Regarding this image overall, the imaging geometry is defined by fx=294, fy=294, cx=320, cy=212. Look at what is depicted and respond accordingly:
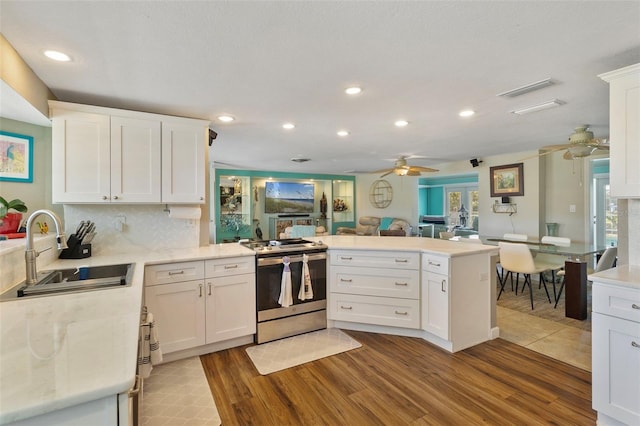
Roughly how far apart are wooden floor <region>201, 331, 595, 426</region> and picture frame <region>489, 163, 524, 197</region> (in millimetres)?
3609

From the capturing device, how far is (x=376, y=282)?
304 cm

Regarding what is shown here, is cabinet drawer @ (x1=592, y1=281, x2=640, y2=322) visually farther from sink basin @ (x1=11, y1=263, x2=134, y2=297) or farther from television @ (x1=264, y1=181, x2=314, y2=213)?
television @ (x1=264, y1=181, x2=314, y2=213)

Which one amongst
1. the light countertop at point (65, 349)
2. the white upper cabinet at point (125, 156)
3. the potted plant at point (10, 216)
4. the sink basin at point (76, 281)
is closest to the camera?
the light countertop at point (65, 349)

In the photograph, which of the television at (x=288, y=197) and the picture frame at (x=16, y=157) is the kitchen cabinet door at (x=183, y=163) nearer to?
the picture frame at (x=16, y=157)

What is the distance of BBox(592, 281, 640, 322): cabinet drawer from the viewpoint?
164 cm

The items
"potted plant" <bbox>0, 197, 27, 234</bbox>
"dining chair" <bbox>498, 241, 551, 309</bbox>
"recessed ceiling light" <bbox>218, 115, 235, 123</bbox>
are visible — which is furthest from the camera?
"dining chair" <bbox>498, 241, 551, 309</bbox>

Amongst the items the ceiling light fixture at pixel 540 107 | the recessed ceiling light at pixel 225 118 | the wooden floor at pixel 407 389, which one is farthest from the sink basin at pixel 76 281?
the ceiling light fixture at pixel 540 107

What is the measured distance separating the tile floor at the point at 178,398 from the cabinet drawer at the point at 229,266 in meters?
0.78

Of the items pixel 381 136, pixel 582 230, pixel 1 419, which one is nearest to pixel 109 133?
pixel 1 419

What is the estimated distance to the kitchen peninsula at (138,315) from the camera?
76 centimetres

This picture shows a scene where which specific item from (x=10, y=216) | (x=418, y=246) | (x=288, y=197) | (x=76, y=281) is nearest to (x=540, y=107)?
(x=418, y=246)

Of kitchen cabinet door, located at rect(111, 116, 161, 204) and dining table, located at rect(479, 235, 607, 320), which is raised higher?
kitchen cabinet door, located at rect(111, 116, 161, 204)

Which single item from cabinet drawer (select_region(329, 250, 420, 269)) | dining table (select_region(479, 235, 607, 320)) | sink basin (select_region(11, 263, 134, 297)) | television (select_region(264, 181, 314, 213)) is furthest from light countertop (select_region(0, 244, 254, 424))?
television (select_region(264, 181, 314, 213))

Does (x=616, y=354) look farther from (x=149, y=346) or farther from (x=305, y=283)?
(x=149, y=346)
